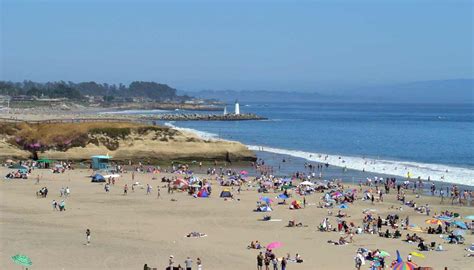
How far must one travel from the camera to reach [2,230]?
26.0 metres

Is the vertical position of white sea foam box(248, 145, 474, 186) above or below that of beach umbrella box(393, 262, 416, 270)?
below

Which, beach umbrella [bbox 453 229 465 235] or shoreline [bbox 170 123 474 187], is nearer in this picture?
beach umbrella [bbox 453 229 465 235]

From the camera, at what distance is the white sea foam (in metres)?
49.8

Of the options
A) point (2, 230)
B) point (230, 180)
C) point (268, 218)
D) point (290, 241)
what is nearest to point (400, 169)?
point (230, 180)

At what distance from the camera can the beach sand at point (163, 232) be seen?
74.8ft

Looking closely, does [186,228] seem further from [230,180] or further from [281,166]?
[281,166]

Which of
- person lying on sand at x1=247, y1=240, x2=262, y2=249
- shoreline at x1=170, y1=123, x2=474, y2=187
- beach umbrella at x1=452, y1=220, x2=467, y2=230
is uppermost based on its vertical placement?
beach umbrella at x1=452, y1=220, x2=467, y2=230

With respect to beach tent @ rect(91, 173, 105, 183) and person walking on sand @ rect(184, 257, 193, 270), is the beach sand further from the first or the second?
beach tent @ rect(91, 173, 105, 183)

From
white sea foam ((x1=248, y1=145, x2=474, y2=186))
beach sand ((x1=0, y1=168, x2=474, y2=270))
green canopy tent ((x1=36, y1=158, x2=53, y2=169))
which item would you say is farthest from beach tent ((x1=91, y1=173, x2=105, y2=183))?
white sea foam ((x1=248, y1=145, x2=474, y2=186))

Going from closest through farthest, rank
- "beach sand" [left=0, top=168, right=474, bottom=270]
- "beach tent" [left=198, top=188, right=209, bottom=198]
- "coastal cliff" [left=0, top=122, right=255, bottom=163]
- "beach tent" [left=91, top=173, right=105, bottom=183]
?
"beach sand" [left=0, top=168, right=474, bottom=270]
"beach tent" [left=198, top=188, right=209, bottom=198]
"beach tent" [left=91, top=173, right=105, bottom=183]
"coastal cliff" [left=0, top=122, right=255, bottom=163]

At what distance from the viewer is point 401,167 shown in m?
56.1

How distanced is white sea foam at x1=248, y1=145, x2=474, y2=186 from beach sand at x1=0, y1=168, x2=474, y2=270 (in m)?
11.2

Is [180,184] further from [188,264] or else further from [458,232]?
[188,264]

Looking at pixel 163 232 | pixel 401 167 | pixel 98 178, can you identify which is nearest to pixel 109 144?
pixel 98 178
